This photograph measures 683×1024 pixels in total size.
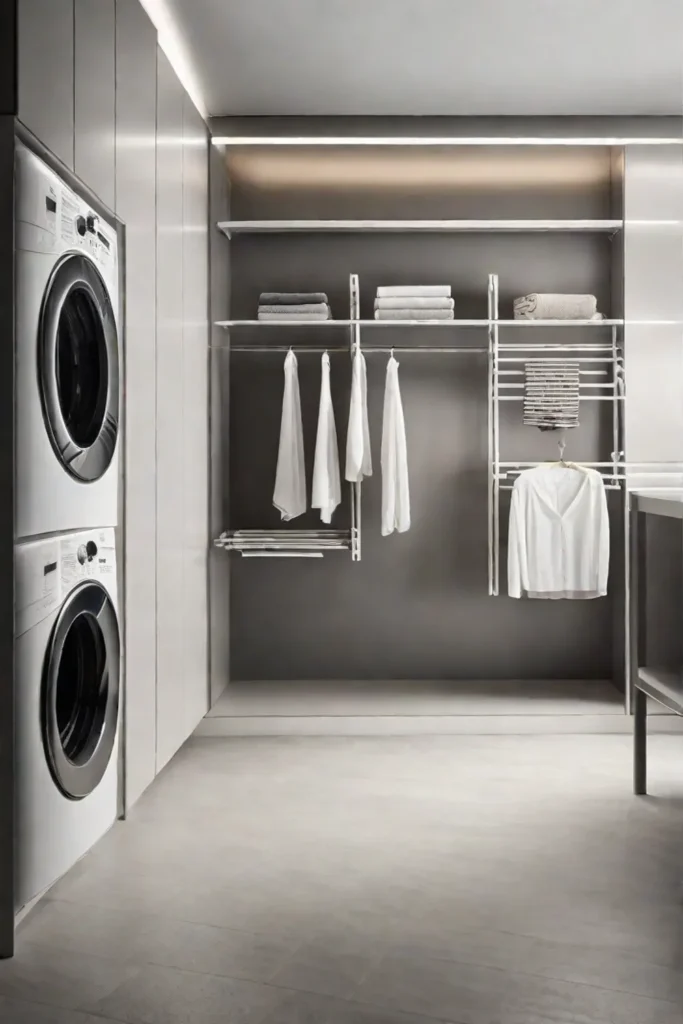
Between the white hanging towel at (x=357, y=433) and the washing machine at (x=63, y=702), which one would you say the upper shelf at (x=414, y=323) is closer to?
the white hanging towel at (x=357, y=433)

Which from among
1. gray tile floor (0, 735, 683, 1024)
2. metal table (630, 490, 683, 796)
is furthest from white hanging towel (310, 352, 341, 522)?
metal table (630, 490, 683, 796)

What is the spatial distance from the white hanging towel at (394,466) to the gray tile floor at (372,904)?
111cm

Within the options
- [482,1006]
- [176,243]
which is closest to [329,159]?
[176,243]

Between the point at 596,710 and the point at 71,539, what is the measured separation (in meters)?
2.58

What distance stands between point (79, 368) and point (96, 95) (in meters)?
0.74

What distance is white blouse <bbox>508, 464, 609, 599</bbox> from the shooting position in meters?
4.05

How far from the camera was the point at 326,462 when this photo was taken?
13.2 feet

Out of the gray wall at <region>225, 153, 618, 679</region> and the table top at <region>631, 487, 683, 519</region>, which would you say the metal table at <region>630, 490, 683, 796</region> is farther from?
the gray wall at <region>225, 153, 618, 679</region>

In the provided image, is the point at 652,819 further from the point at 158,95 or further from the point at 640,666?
the point at 158,95

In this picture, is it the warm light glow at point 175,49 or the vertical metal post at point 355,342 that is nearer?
the warm light glow at point 175,49

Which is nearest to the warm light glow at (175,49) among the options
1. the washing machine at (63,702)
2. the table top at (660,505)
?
the washing machine at (63,702)

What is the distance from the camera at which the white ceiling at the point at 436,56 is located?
3289 millimetres

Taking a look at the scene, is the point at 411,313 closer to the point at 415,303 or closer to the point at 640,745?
the point at 415,303

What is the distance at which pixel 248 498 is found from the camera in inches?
176
